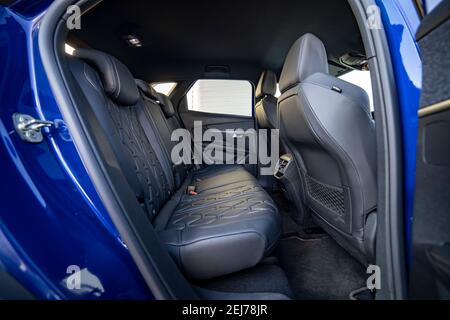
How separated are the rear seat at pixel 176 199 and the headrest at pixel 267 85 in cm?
100

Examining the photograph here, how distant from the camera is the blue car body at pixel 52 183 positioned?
0.54m

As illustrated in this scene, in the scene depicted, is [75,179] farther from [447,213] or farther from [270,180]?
[270,180]

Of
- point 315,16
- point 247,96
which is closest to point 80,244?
point 315,16

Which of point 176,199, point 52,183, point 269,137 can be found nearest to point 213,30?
point 269,137

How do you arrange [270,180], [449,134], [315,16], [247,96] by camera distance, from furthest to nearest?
[247,96] < [270,180] < [315,16] < [449,134]

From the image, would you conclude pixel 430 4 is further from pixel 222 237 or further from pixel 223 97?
A: pixel 223 97

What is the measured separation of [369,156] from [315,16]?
1202mm

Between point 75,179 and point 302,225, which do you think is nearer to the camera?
point 75,179

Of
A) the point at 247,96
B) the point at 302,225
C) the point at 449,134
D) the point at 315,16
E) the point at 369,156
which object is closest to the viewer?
the point at 449,134

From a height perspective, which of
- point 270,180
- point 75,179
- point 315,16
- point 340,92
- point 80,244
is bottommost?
point 270,180

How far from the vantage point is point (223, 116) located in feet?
8.83

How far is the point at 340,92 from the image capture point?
86 cm

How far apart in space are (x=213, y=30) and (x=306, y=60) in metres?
1.03

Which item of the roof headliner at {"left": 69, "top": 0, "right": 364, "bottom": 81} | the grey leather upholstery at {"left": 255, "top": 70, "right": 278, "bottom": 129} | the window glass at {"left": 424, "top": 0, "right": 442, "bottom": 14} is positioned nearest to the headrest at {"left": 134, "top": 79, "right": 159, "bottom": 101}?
the roof headliner at {"left": 69, "top": 0, "right": 364, "bottom": 81}
